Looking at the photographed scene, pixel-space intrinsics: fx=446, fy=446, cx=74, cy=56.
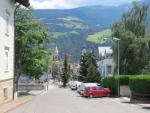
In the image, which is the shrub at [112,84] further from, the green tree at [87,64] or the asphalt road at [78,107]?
the green tree at [87,64]

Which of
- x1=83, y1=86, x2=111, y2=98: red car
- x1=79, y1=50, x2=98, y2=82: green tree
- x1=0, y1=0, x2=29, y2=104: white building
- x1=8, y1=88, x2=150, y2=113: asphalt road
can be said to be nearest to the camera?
x1=8, y1=88, x2=150, y2=113: asphalt road

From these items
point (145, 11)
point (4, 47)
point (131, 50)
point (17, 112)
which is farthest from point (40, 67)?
point (17, 112)

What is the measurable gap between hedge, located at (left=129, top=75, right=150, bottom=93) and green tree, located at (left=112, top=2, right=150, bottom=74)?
2255cm

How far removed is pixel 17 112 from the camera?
25.3 m

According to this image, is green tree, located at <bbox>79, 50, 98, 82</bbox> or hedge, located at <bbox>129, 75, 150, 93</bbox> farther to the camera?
green tree, located at <bbox>79, 50, 98, 82</bbox>

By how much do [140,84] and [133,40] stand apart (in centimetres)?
2430

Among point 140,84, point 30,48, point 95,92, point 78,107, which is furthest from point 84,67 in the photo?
point 78,107

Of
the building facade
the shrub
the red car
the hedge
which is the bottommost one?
the red car

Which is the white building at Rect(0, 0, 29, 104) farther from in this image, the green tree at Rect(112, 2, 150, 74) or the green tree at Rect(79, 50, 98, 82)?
the green tree at Rect(79, 50, 98, 82)

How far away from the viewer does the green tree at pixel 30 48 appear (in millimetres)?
59812

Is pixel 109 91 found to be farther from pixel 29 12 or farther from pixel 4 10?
pixel 4 10

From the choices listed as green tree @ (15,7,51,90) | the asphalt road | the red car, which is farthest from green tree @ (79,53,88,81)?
the asphalt road

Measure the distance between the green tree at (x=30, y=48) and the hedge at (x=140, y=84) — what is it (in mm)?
20116

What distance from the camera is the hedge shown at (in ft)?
136
